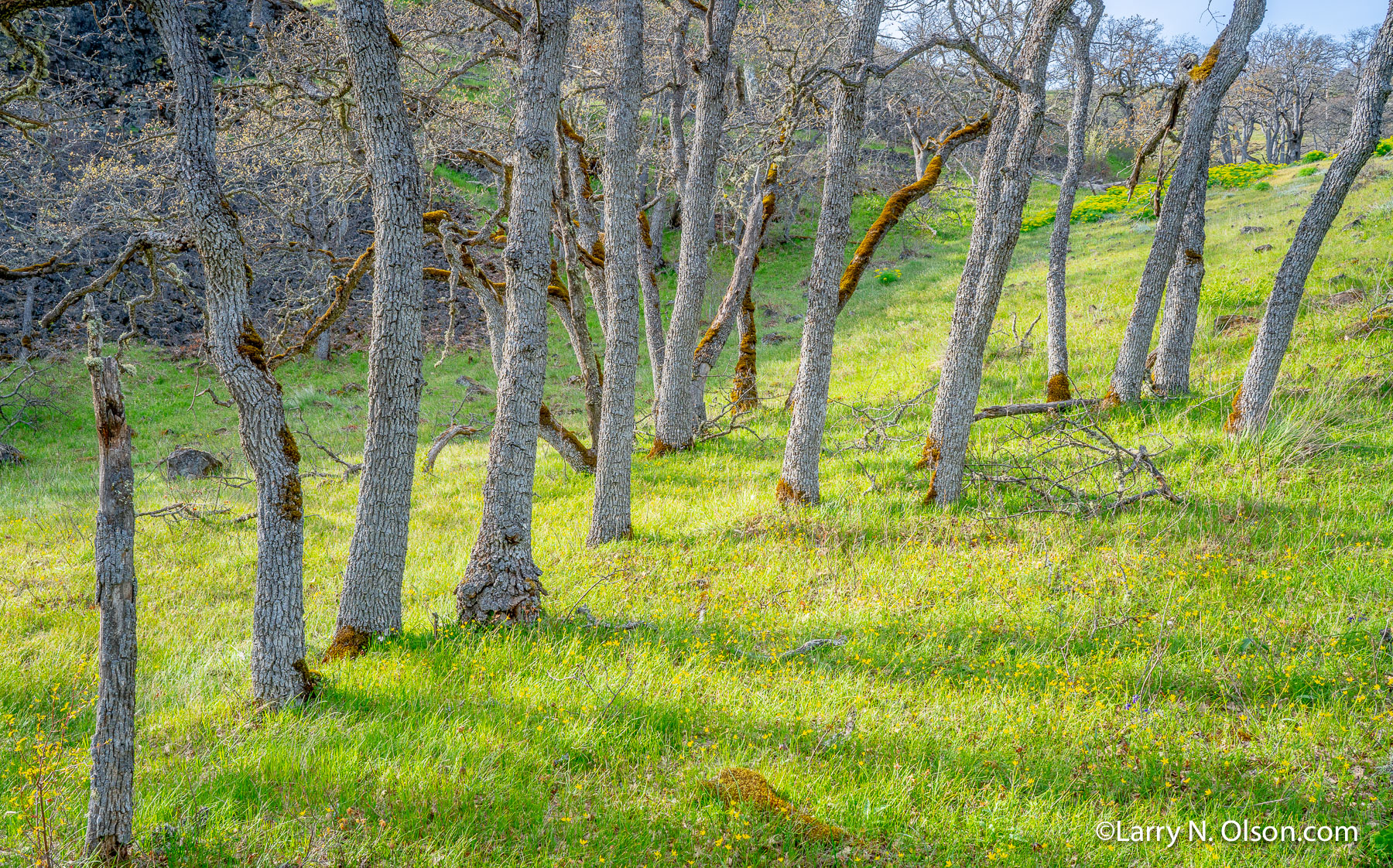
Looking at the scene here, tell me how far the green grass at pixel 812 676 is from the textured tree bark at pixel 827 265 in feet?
2.05

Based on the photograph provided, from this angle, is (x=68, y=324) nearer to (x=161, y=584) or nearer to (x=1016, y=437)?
(x=161, y=584)

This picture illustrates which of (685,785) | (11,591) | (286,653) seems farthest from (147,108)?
(685,785)

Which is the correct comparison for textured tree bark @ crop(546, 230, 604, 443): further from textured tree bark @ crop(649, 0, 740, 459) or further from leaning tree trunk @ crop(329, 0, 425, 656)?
leaning tree trunk @ crop(329, 0, 425, 656)

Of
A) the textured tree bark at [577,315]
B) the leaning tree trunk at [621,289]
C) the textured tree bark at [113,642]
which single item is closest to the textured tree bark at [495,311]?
the textured tree bark at [577,315]

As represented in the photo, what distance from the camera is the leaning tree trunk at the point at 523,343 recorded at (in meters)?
5.45

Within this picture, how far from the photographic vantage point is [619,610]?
19.1ft

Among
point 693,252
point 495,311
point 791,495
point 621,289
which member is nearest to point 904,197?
point 693,252

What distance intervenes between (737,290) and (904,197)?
4224 mm

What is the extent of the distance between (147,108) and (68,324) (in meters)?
7.75

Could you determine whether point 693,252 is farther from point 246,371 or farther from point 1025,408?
point 246,371

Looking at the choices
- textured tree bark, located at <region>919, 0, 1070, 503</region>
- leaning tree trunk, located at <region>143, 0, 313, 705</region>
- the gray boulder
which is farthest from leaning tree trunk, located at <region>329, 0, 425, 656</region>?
the gray boulder

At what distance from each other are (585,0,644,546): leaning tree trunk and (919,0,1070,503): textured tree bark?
348 centimetres

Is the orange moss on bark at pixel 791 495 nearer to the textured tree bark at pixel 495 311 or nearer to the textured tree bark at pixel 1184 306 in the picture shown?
the textured tree bark at pixel 495 311

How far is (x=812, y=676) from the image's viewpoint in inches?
189
